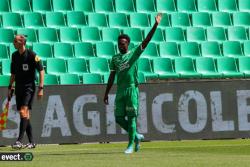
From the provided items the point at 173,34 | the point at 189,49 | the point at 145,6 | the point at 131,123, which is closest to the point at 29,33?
the point at 145,6

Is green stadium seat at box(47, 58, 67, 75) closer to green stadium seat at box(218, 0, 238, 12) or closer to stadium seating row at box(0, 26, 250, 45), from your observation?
stadium seating row at box(0, 26, 250, 45)

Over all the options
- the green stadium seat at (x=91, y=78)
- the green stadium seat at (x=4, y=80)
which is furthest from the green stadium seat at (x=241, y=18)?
the green stadium seat at (x=4, y=80)

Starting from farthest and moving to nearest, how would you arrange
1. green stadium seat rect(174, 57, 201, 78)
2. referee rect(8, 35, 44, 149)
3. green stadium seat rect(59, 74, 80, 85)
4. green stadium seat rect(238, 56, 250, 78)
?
green stadium seat rect(238, 56, 250, 78) → green stadium seat rect(174, 57, 201, 78) → green stadium seat rect(59, 74, 80, 85) → referee rect(8, 35, 44, 149)

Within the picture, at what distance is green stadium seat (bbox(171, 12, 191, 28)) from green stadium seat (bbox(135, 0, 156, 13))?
60 cm

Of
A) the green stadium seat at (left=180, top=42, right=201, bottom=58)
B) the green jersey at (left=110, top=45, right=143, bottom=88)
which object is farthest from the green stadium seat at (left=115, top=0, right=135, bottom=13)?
the green jersey at (left=110, top=45, right=143, bottom=88)

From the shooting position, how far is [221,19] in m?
20.7

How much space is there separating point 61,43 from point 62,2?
178 cm

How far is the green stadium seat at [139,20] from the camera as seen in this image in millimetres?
19656

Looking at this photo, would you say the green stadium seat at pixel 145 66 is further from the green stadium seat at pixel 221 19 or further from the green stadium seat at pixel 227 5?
the green stadium seat at pixel 227 5

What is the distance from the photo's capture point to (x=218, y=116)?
15.4 metres

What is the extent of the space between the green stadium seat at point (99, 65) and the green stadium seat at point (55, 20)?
1.62m

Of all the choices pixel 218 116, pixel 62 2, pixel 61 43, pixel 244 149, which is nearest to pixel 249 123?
pixel 218 116

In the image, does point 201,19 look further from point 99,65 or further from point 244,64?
point 99,65

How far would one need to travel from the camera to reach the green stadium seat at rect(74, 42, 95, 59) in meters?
18.3
